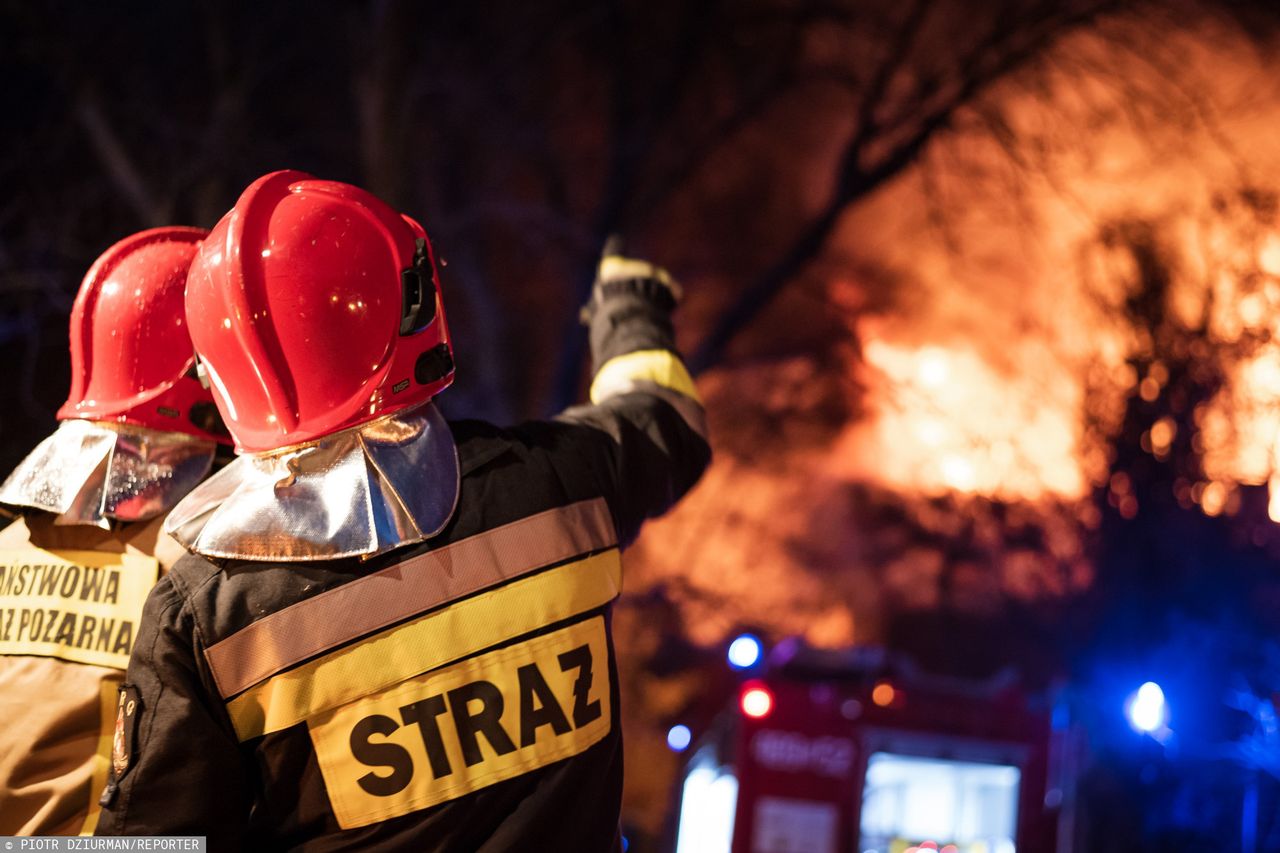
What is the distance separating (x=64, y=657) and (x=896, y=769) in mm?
5188

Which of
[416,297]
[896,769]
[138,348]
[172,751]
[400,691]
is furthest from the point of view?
[896,769]

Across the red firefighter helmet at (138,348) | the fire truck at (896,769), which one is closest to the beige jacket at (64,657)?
the red firefighter helmet at (138,348)

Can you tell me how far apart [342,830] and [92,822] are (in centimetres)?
91

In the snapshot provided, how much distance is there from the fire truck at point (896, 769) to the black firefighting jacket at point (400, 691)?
4.86 m

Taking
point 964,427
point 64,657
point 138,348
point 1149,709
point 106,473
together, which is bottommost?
point 64,657

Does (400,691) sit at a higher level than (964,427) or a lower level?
lower

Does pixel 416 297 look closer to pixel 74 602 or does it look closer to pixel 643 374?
pixel 643 374

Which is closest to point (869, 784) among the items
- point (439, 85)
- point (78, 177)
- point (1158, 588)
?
point (1158, 588)

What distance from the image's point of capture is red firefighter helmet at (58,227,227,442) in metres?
2.58

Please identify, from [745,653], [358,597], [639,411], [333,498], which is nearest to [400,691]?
[358,597]

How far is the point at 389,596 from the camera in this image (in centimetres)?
176

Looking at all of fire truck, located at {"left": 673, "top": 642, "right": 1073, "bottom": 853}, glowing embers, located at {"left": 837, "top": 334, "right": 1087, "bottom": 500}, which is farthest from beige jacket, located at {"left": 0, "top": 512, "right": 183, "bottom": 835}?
glowing embers, located at {"left": 837, "top": 334, "right": 1087, "bottom": 500}

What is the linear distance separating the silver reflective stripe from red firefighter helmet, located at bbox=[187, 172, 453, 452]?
0.27 meters

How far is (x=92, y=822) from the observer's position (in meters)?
2.34
